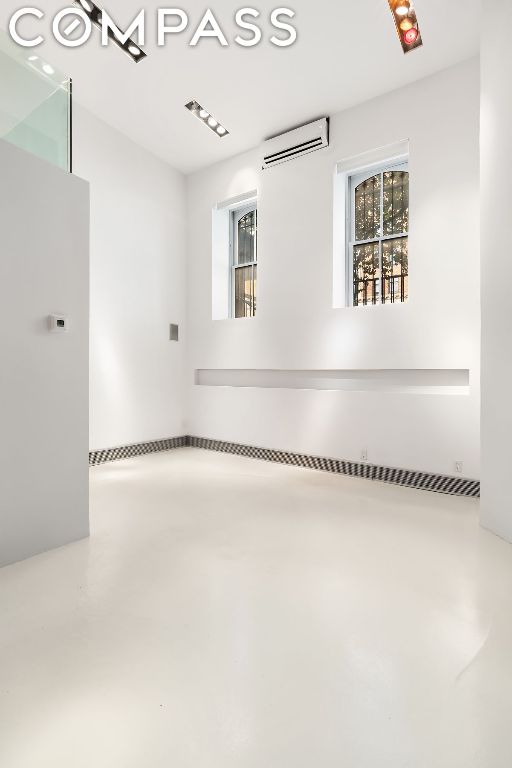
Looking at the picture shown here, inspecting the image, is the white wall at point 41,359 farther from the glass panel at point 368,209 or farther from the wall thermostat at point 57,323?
the glass panel at point 368,209

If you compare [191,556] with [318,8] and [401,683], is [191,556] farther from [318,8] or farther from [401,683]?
[318,8]

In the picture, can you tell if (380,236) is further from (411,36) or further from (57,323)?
(57,323)

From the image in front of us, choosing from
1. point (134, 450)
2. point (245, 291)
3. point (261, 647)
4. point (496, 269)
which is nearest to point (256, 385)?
point (245, 291)

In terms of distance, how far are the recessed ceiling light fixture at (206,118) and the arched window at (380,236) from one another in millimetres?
1691

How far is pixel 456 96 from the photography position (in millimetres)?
3752

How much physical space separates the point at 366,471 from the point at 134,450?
2.87 m

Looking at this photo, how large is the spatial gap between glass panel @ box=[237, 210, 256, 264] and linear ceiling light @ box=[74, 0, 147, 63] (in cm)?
225

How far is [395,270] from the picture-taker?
432 centimetres

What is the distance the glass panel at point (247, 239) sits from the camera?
5.71 meters

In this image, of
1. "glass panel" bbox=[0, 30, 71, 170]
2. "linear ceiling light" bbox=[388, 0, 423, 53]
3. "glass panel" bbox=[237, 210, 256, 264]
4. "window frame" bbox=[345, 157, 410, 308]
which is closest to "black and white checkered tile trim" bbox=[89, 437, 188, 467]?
"glass panel" bbox=[237, 210, 256, 264]

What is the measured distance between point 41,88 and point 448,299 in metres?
3.49

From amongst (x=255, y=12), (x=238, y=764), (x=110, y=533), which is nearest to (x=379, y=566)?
(x=238, y=764)

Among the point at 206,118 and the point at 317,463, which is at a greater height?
the point at 206,118

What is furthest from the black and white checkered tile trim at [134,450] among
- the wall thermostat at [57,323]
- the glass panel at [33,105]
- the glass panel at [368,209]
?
the glass panel at [368,209]
